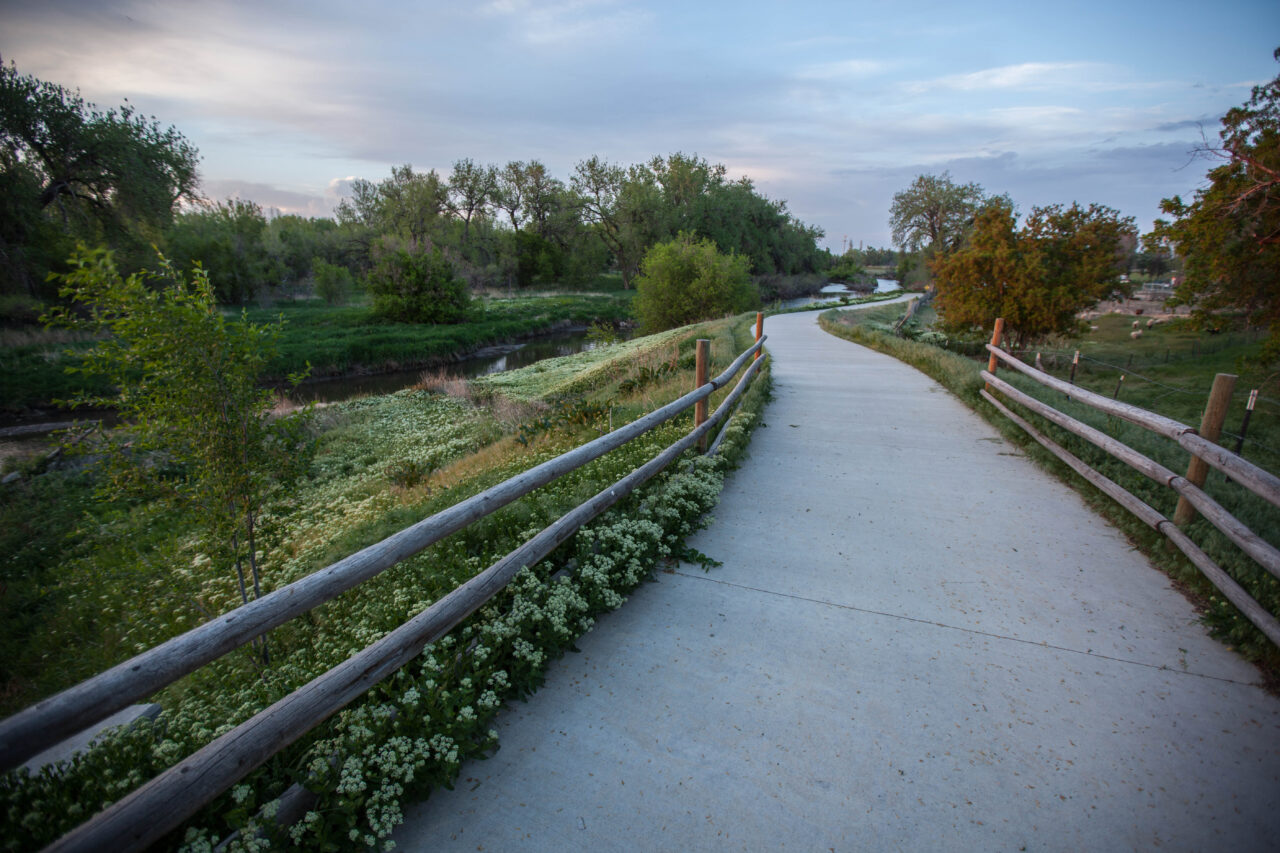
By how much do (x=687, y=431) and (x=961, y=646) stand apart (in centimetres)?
380

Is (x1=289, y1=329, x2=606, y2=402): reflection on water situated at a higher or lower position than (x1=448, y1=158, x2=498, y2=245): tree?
lower

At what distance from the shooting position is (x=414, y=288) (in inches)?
1294

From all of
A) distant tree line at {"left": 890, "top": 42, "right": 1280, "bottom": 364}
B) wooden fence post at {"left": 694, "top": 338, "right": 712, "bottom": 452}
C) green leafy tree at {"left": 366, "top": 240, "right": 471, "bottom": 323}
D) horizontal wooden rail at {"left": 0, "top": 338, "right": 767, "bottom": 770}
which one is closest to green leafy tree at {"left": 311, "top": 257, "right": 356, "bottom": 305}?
green leafy tree at {"left": 366, "top": 240, "right": 471, "bottom": 323}

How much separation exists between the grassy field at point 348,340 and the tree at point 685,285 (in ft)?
31.5

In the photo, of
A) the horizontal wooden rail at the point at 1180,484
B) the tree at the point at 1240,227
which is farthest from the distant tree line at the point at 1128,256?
the horizontal wooden rail at the point at 1180,484

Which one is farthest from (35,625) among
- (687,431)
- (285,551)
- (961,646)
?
(961,646)

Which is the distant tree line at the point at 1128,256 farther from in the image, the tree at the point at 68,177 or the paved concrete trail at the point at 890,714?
the tree at the point at 68,177

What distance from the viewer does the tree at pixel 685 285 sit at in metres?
28.6

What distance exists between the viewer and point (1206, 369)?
1847cm

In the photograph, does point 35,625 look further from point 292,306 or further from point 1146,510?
point 292,306

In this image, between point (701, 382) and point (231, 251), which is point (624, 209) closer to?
point (231, 251)

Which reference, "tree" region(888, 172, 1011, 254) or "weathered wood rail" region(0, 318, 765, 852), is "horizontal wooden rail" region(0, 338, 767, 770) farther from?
"tree" region(888, 172, 1011, 254)

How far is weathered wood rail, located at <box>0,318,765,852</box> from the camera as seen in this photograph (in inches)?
60.1

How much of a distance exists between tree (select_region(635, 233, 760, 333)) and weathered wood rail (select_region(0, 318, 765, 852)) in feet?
87.4
